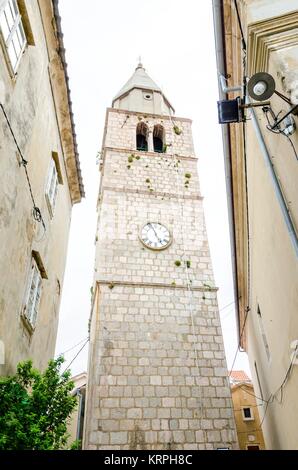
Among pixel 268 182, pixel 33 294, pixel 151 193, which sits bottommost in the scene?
pixel 33 294

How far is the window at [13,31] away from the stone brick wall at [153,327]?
6760mm

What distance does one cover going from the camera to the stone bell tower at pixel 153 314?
8.83 m

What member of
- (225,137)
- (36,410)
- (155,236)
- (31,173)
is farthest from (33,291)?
(225,137)

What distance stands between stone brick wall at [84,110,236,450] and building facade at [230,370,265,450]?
12900mm

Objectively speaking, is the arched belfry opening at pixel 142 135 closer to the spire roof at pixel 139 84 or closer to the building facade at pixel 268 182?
the spire roof at pixel 139 84

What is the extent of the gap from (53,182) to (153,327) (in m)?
5.23

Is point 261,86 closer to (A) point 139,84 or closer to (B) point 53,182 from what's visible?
(B) point 53,182

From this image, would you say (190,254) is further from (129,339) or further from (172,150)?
(172,150)

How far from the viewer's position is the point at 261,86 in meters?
4.50

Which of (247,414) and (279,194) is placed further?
(247,414)

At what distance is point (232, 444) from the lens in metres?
8.69

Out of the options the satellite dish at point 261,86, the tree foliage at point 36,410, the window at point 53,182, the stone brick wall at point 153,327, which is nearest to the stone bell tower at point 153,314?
the stone brick wall at point 153,327

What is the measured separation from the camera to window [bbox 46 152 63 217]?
916 centimetres
